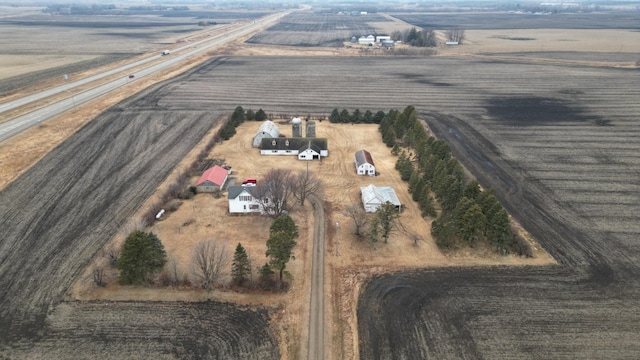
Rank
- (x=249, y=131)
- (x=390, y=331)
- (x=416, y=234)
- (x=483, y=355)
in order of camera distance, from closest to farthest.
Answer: (x=483, y=355) < (x=390, y=331) < (x=416, y=234) < (x=249, y=131)

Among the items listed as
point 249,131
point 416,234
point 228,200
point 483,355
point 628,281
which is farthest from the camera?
point 249,131

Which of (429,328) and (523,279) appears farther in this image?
(523,279)

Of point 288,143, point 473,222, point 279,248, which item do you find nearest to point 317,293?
point 279,248

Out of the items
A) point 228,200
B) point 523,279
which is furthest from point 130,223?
point 523,279

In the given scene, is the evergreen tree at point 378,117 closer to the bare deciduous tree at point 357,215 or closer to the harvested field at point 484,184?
the harvested field at point 484,184

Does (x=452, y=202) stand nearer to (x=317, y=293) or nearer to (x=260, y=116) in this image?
(x=317, y=293)

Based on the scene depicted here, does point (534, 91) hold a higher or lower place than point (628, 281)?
higher

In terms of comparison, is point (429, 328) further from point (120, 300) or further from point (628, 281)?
point (120, 300)
